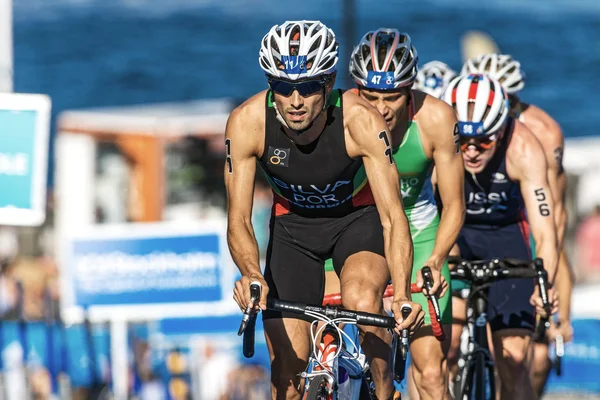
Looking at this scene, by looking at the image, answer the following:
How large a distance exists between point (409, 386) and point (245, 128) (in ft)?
10.6

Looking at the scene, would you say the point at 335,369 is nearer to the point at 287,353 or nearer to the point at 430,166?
the point at 287,353

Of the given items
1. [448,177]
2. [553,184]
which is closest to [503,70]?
[553,184]

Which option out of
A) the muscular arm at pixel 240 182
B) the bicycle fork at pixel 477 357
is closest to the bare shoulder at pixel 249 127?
the muscular arm at pixel 240 182

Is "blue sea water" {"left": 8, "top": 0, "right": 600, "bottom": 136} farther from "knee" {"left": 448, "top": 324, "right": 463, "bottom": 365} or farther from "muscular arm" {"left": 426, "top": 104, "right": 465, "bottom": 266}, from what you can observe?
"muscular arm" {"left": 426, "top": 104, "right": 465, "bottom": 266}

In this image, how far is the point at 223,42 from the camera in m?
53.9

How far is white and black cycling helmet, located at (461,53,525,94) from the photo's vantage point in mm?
A: 10180

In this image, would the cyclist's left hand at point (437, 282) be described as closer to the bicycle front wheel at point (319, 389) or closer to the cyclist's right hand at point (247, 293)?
the bicycle front wheel at point (319, 389)

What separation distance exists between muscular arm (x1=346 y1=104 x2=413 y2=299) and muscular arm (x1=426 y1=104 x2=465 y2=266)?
101 centimetres

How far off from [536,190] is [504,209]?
1.76 ft

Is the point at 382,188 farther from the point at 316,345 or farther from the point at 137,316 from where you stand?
the point at 137,316

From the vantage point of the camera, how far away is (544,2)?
60.0 m

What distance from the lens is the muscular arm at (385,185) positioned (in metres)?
6.75

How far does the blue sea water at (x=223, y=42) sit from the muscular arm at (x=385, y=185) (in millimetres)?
30004

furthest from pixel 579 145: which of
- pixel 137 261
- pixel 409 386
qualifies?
pixel 409 386
